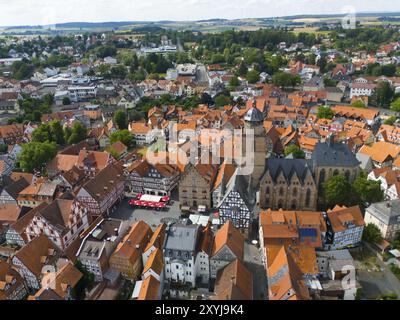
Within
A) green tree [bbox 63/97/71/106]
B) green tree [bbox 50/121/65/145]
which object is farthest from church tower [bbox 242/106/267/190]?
green tree [bbox 63/97/71/106]

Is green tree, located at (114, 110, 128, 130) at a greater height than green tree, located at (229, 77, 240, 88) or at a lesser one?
lesser

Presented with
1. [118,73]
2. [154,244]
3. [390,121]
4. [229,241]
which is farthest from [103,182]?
[118,73]

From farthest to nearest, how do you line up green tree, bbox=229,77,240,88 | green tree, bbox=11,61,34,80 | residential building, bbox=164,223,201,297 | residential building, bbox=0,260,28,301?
green tree, bbox=11,61,34,80, green tree, bbox=229,77,240,88, residential building, bbox=164,223,201,297, residential building, bbox=0,260,28,301

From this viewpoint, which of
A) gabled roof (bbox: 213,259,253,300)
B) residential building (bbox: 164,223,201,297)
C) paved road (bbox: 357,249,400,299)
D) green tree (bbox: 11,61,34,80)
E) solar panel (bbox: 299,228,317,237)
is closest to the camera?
Answer: gabled roof (bbox: 213,259,253,300)

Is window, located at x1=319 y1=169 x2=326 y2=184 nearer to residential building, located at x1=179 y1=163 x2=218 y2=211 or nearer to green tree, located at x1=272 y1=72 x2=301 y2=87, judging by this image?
residential building, located at x1=179 y1=163 x2=218 y2=211

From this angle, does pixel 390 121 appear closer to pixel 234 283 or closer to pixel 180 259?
pixel 234 283
